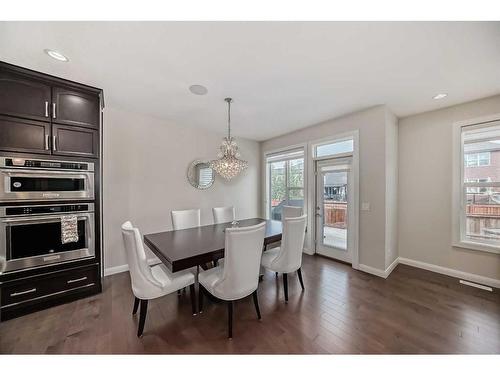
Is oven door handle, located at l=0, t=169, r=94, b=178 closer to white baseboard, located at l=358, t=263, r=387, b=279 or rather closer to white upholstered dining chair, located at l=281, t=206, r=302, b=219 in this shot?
white upholstered dining chair, located at l=281, t=206, r=302, b=219

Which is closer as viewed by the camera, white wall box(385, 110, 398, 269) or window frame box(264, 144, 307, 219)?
white wall box(385, 110, 398, 269)

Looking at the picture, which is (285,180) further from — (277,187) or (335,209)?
(335,209)

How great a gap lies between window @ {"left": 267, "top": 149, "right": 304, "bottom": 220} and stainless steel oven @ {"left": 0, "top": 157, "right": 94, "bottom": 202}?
3605mm

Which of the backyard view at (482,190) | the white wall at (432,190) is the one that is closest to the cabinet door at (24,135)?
the white wall at (432,190)

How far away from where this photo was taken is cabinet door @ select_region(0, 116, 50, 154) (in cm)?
187

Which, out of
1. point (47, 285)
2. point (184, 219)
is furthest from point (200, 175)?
point (47, 285)

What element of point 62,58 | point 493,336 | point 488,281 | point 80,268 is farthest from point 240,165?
point 488,281

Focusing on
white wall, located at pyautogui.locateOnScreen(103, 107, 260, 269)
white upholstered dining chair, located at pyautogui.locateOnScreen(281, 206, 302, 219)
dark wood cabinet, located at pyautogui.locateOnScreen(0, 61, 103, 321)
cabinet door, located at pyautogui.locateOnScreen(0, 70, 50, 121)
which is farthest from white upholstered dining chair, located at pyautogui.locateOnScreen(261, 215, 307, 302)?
cabinet door, located at pyautogui.locateOnScreen(0, 70, 50, 121)

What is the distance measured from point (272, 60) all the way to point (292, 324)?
8.44 feet

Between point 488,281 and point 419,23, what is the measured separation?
3382mm

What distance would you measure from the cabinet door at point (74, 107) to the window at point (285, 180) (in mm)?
3502

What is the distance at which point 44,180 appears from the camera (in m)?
2.06
